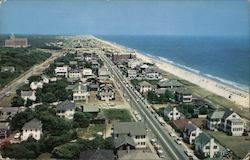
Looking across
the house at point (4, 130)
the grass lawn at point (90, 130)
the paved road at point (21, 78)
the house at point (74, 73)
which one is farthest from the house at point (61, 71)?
the house at point (4, 130)

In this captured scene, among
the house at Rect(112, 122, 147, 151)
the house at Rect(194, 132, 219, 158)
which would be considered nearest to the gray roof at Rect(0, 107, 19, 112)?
the house at Rect(112, 122, 147, 151)

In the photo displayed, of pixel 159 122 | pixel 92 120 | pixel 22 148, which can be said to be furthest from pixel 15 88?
pixel 22 148

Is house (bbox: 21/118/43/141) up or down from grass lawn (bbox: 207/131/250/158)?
up

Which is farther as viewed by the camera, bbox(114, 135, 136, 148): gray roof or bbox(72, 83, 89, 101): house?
bbox(72, 83, 89, 101): house

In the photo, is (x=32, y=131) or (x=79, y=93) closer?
(x=32, y=131)

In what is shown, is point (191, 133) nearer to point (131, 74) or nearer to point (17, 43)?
point (131, 74)

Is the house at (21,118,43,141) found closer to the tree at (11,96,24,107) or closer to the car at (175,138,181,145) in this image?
the tree at (11,96,24,107)

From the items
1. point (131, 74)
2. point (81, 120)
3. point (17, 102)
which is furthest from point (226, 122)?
point (131, 74)
